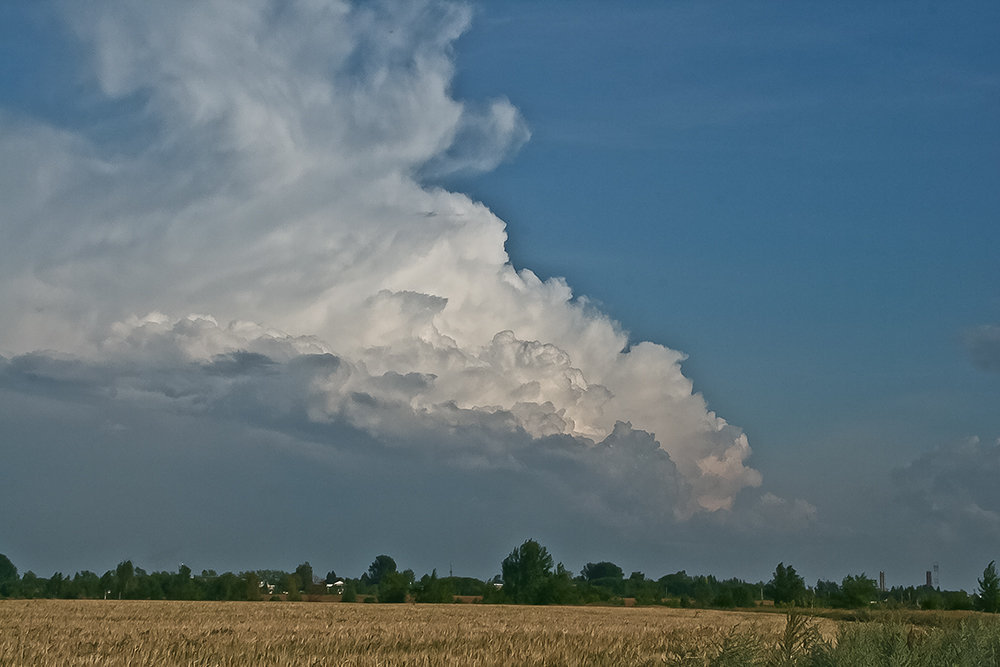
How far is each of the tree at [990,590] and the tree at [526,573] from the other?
5554 cm

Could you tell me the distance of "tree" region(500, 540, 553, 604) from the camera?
430 ft

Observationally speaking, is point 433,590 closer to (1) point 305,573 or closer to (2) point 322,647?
(1) point 305,573

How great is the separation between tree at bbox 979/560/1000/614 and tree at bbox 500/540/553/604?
55543 millimetres

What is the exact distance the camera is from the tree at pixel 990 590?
3730 inches

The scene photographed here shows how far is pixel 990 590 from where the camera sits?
3784 inches

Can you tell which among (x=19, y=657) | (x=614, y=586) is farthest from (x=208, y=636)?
(x=614, y=586)

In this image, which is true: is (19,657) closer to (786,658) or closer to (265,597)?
(786,658)

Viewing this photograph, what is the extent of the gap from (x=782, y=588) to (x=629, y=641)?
351 feet

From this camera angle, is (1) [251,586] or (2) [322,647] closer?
(2) [322,647]

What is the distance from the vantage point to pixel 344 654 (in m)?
23.6

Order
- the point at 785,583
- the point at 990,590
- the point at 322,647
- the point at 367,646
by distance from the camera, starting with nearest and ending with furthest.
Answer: the point at 322,647
the point at 367,646
the point at 990,590
the point at 785,583

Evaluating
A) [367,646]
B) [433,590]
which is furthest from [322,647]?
[433,590]

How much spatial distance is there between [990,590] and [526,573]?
60.5 m

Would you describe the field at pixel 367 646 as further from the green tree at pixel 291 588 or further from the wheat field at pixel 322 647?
the green tree at pixel 291 588
